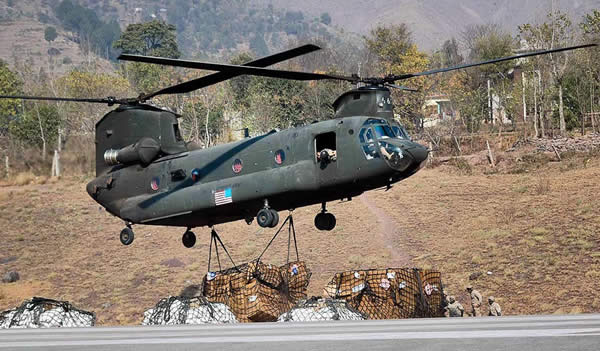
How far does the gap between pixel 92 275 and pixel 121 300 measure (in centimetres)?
445

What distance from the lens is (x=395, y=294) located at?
79.8 ft

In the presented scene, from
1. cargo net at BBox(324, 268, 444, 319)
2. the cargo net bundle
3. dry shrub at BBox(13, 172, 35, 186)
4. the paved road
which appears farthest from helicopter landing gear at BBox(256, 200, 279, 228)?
dry shrub at BBox(13, 172, 35, 186)

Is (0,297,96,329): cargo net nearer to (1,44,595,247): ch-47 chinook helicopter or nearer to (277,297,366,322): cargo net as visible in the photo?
(1,44,595,247): ch-47 chinook helicopter

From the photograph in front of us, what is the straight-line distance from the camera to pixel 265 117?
7056 centimetres

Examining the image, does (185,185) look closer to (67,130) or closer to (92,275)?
(92,275)

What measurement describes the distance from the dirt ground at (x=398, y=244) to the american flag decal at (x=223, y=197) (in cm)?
1225

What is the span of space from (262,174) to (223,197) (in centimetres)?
137

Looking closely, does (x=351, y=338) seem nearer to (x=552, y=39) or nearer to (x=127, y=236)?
(x=127, y=236)

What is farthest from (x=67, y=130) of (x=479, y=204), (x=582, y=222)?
(x=582, y=222)

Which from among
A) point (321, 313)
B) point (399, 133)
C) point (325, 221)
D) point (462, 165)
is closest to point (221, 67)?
point (399, 133)

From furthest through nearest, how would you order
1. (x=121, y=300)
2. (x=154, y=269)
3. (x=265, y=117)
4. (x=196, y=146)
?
(x=265, y=117) → (x=154, y=269) → (x=121, y=300) → (x=196, y=146)

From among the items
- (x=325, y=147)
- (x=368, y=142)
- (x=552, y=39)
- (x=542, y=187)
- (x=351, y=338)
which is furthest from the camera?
(x=552, y=39)

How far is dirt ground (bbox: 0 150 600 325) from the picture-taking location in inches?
1268

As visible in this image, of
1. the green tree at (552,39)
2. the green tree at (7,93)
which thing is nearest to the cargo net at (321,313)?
the green tree at (552,39)
